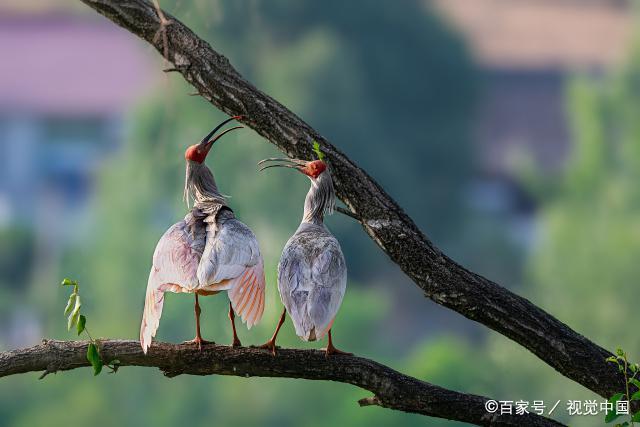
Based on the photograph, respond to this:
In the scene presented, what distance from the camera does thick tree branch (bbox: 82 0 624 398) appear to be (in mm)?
4137

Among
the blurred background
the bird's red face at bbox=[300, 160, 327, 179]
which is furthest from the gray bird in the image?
the blurred background

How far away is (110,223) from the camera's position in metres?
23.8

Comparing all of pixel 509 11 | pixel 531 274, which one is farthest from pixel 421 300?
pixel 509 11

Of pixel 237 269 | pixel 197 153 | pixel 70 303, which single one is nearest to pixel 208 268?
pixel 237 269

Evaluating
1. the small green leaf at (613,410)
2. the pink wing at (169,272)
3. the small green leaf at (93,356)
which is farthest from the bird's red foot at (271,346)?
the small green leaf at (613,410)

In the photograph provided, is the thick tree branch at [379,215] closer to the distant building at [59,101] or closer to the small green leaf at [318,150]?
the small green leaf at [318,150]

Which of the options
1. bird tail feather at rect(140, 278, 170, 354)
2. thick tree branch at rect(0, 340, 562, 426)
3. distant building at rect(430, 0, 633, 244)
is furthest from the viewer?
distant building at rect(430, 0, 633, 244)

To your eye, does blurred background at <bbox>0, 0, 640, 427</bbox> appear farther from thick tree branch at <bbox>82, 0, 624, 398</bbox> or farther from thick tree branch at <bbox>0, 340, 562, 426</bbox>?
thick tree branch at <bbox>0, 340, 562, 426</bbox>

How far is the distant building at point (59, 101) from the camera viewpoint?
98.8 feet

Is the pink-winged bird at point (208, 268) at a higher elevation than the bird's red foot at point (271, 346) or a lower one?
higher

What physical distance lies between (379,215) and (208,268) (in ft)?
2.06

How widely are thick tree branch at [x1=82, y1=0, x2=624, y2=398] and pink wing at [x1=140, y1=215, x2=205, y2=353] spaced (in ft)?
1.55

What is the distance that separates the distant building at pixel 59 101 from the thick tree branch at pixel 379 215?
25060mm

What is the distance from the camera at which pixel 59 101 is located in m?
30.3
